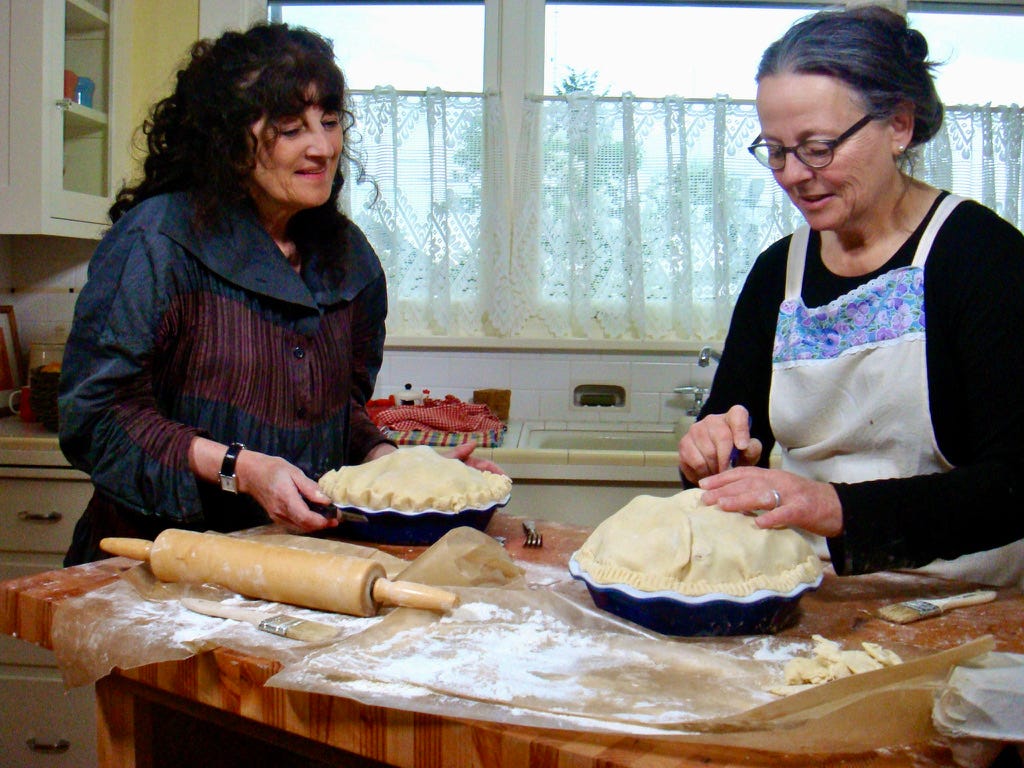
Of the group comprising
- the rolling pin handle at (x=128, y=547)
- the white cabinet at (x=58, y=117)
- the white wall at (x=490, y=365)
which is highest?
the white cabinet at (x=58, y=117)

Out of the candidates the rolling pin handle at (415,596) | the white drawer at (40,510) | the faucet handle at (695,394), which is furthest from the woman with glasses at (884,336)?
the white drawer at (40,510)

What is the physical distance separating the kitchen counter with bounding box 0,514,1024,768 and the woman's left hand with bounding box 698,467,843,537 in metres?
0.11

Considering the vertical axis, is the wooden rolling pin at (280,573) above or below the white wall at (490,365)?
below

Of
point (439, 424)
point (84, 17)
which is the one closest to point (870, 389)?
point (439, 424)

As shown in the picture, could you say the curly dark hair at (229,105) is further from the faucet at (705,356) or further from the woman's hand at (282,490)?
the faucet at (705,356)

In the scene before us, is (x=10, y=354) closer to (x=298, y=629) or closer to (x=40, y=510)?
(x=40, y=510)

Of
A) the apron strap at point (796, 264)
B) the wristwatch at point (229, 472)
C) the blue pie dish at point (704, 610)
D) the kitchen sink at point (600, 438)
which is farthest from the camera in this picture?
the kitchen sink at point (600, 438)

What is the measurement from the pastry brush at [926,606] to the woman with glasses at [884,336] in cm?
6

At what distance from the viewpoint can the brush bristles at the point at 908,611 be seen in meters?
1.18

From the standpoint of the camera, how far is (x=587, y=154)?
3352 mm

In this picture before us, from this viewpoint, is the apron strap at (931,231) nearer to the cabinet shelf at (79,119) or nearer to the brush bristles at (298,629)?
the brush bristles at (298,629)

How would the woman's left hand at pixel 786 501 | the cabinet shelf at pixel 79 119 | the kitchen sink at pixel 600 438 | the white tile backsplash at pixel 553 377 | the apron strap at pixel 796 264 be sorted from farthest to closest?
1. the white tile backsplash at pixel 553 377
2. the kitchen sink at pixel 600 438
3. the cabinet shelf at pixel 79 119
4. the apron strap at pixel 796 264
5. the woman's left hand at pixel 786 501

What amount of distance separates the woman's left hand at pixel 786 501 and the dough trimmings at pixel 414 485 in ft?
1.43

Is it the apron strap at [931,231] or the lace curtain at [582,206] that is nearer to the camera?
the apron strap at [931,231]
